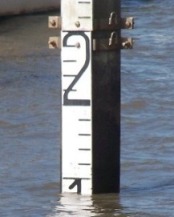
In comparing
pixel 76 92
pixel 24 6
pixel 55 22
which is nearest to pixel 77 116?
pixel 76 92

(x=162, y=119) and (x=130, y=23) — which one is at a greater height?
(x=130, y=23)

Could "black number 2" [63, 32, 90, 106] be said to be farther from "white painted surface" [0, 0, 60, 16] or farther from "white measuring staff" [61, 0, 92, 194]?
"white painted surface" [0, 0, 60, 16]

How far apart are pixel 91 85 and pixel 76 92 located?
11 cm

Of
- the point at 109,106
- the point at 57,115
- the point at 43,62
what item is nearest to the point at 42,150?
the point at 57,115

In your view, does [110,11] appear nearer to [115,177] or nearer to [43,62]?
[115,177]

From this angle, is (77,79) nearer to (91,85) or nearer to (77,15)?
(91,85)

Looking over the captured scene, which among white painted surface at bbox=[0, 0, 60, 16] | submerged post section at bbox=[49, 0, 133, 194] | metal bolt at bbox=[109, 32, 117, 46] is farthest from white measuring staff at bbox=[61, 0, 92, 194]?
white painted surface at bbox=[0, 0, 60, 16]

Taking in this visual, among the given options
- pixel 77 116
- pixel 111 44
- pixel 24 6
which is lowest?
pixel 24 6

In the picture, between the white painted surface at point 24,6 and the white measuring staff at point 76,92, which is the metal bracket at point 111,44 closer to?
the white measuring staff at point 76,92

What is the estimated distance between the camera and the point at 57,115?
10.9 m

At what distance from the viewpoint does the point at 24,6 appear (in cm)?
2189

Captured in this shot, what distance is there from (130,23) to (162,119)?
4.28 metres

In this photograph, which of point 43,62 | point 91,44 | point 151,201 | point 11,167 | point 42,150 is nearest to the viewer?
point 91,44

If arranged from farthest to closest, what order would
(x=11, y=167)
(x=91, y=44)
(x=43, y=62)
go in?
(x=43, y=62) → (x=11, y=167) → (x=91, y=44)
